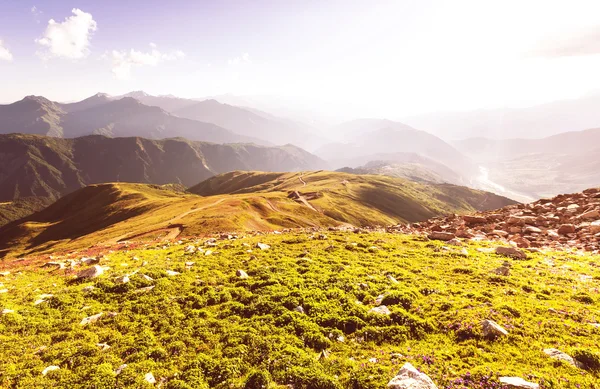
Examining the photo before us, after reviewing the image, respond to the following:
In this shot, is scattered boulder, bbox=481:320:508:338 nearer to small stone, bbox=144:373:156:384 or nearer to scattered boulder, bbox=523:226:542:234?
small stone, bbox=144:373:156:384

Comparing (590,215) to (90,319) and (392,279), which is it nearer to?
(392,279)

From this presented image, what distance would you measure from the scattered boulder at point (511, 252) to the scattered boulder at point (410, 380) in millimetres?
19613

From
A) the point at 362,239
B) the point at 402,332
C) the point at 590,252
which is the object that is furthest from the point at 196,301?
the point at 590,252

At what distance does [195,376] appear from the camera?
1088 centimetres

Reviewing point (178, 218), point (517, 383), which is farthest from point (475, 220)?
point (178, 218)

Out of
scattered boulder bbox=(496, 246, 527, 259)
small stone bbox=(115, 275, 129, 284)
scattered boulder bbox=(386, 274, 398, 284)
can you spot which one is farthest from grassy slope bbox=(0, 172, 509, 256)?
scattered boulder bbox=(496, 246, 527, 259)

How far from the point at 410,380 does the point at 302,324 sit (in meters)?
5.70

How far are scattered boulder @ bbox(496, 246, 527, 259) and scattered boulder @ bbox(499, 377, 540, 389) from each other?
58.5 feet

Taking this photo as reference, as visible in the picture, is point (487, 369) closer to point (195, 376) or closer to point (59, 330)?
point (195, 376)

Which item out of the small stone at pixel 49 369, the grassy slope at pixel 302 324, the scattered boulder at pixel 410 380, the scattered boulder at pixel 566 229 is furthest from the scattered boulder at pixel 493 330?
the scattered boulder at pixel 566 229

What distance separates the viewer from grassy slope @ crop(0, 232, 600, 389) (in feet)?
35.3

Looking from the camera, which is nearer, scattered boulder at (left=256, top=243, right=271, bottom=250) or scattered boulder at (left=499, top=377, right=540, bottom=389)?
scattered boulder at (left=499, top=377, right=540, bottom=389)

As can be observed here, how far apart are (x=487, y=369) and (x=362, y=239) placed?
66.2ft

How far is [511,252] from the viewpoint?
79.7ft
